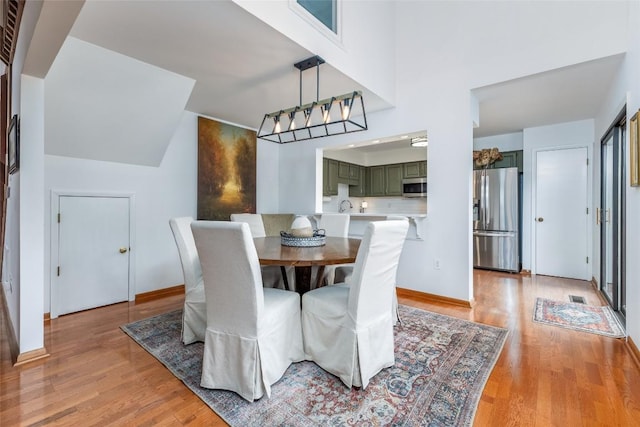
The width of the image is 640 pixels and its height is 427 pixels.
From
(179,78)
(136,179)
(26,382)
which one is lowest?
(26,382)

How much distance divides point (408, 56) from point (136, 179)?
350cm

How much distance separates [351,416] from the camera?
1504 mm

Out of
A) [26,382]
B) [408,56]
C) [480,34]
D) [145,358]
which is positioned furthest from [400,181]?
[26,382]

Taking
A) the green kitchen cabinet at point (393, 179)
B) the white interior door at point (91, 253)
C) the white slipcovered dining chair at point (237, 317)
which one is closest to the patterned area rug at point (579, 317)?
the white slipcovered dining chair at point (237, 317)

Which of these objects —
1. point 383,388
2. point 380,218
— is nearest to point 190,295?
point 383,388

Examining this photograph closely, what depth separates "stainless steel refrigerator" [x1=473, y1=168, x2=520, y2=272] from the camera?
4656mm

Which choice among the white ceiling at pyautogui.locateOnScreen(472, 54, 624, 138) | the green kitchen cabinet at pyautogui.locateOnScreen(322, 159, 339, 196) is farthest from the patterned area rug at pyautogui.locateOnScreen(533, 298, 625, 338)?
the green kitchen cabinet at pyautogui.locateOnScreen(322, 159, 339, 196)

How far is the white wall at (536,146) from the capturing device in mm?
4270

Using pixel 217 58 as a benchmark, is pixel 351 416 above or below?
below

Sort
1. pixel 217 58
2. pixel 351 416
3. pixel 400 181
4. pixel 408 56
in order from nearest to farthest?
pixel 351 416, pixel 217 58, pixel 408 56, pixel 400 181

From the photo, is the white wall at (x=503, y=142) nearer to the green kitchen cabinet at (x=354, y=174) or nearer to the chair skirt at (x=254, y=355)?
the green kitchen cabinet at (x=354, y=174)

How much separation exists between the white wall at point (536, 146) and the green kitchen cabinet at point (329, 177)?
10.1 ft

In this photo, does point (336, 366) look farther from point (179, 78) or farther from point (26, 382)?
point (179, 78)

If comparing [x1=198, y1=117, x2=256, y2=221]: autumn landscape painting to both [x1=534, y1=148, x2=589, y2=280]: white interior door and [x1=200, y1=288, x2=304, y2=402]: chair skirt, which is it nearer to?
[x1=200, y1=288, x2=304, y2=402]: chair skirt
